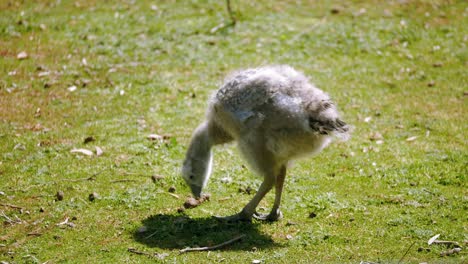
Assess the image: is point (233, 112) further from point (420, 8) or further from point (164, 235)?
point (420, 8)

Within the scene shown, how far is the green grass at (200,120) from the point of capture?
698cm

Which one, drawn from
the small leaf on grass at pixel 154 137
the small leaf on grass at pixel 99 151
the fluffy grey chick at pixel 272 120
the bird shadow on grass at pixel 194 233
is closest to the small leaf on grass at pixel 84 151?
the small leaf on grass at pixel 99 151

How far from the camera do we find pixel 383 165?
902cm

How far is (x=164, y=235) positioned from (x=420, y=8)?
11.1 metres

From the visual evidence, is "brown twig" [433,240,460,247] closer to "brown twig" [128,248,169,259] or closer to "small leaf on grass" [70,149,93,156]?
"brown twig" [128,248,169,259]

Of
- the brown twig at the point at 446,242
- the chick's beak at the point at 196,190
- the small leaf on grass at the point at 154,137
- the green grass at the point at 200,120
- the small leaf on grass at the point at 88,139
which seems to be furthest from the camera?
the small leaf on grass at the point at 154,137

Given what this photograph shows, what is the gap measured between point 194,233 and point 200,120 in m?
3.72

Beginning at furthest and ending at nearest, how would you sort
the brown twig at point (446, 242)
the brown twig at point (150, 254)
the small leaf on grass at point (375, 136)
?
the small leaf on grass at point (375, 136) < the brown twig at point (446, 242) < the brown twig at point (150, 254)

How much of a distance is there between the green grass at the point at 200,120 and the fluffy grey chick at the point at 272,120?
0.74 m

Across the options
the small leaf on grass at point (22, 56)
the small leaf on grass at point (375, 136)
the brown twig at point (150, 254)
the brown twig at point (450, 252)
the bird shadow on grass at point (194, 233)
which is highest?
the small leaf on grass at point (22, 56)

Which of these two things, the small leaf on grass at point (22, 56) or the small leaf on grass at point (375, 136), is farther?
the small leaf on grass at point (22, 56)

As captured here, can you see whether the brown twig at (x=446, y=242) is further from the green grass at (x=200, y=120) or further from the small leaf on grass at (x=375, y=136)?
the small leaf on grass at (x=375, y=136)

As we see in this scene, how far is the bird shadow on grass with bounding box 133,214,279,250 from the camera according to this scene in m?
6.82

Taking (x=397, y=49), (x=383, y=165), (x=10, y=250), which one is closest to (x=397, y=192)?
(x=383, y=165)
